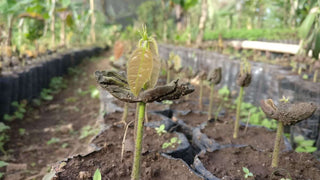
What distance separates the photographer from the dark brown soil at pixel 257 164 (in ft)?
5.67

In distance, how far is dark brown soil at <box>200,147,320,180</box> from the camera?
68.1 inches

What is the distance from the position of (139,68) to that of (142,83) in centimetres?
7

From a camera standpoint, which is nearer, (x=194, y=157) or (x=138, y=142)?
(x=138, y=142)

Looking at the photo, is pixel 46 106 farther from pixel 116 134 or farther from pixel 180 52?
pixel 180 52

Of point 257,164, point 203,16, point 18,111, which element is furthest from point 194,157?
point 203,16

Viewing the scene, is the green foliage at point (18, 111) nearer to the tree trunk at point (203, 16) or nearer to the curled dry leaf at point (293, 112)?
the curled dry leaf at point (293, 112)

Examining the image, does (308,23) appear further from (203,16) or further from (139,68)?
(203,16)

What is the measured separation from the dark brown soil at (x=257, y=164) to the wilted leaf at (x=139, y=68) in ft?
2.65

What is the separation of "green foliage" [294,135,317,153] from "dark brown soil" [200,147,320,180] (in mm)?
662

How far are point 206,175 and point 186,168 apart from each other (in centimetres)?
14

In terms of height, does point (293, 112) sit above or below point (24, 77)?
above

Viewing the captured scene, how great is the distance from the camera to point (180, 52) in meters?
7.57

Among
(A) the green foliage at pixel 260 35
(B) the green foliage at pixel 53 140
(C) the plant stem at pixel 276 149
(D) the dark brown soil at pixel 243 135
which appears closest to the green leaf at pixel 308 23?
(D) the dark brown soil at pixel 243 135

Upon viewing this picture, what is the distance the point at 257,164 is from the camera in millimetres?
1888
